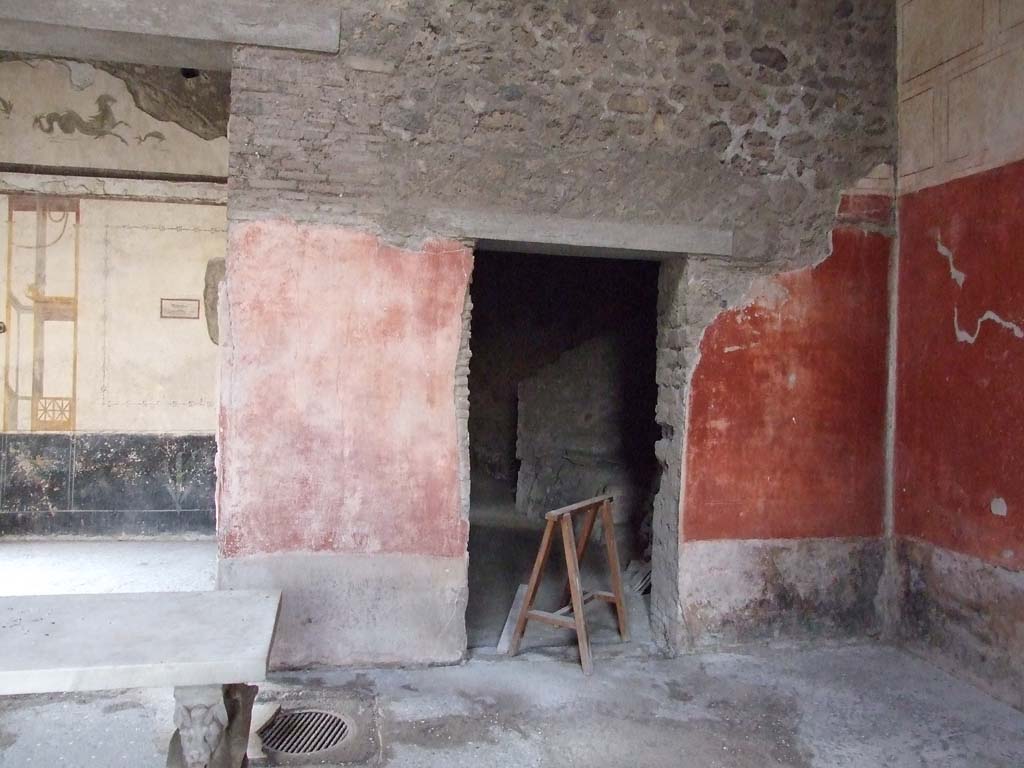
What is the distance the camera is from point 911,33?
4410 mm

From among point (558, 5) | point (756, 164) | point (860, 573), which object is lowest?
point (860, 573)

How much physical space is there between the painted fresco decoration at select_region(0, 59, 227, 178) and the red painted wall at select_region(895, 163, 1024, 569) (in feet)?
19.3

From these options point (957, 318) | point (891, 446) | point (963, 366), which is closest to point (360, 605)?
point (891, 446)

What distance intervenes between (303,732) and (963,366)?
12.1 feet

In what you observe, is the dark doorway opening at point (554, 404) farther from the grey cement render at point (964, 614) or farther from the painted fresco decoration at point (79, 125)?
the painted fresco decoration at point (79, 125)

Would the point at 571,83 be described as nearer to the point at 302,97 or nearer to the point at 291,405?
the point at 302,97

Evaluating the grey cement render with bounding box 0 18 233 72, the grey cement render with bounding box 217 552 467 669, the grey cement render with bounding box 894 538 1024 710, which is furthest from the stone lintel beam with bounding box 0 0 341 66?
the grey cement render with bounding box 894 538 1024 710

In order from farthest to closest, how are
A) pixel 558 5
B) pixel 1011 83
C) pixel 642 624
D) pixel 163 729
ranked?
pixel 642 624 → pixel 558 5 → pixel 1011 83 → pixel 163 729

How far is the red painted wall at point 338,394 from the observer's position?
12.5 feet

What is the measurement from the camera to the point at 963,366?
4.04 meters

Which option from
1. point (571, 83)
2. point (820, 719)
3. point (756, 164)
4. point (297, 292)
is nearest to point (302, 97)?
point (297, 292)

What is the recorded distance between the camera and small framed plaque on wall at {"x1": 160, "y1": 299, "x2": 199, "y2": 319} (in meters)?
6.80

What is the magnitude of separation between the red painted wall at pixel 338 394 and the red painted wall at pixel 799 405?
56.5 inches

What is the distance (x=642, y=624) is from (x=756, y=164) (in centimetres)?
279
